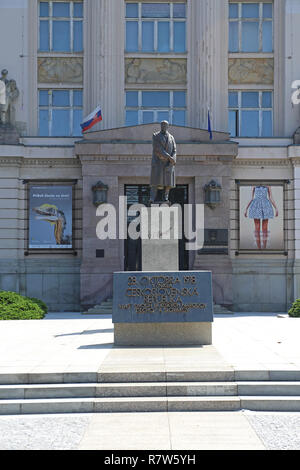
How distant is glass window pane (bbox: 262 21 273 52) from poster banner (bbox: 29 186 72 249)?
36.5 ft

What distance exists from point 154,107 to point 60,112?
4321 mm

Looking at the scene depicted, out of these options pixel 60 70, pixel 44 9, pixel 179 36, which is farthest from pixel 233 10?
pixel 44 9

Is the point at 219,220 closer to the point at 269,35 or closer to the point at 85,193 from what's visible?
the point at 85,193

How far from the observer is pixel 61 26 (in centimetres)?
2677

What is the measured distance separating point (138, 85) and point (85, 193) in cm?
599

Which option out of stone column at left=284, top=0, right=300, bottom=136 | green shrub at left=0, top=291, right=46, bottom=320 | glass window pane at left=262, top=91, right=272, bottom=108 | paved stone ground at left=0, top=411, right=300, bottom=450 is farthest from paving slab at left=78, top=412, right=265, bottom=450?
glass window pane at left=262, top=91, right=272, bottom=108

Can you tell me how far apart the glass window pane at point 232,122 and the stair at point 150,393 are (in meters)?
18.3

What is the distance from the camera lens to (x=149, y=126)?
24.2 meters

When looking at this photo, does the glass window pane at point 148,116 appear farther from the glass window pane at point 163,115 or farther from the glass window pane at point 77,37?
the glass window pane at point 77,37

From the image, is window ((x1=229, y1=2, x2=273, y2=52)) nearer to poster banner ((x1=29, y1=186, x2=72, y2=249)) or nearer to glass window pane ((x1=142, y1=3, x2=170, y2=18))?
glass window pane ((x1=142, y1=3, x2=170, y2=18))

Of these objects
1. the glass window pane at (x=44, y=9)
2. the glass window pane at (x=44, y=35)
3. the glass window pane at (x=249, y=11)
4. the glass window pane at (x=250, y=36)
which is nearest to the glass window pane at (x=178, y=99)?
the glass window pane at (x=250, y=36)

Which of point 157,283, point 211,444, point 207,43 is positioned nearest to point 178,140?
point 207,43

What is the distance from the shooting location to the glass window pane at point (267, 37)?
26.8m

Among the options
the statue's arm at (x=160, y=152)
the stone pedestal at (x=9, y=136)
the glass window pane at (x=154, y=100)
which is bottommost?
the statue's arm at (x=160, y=152)
